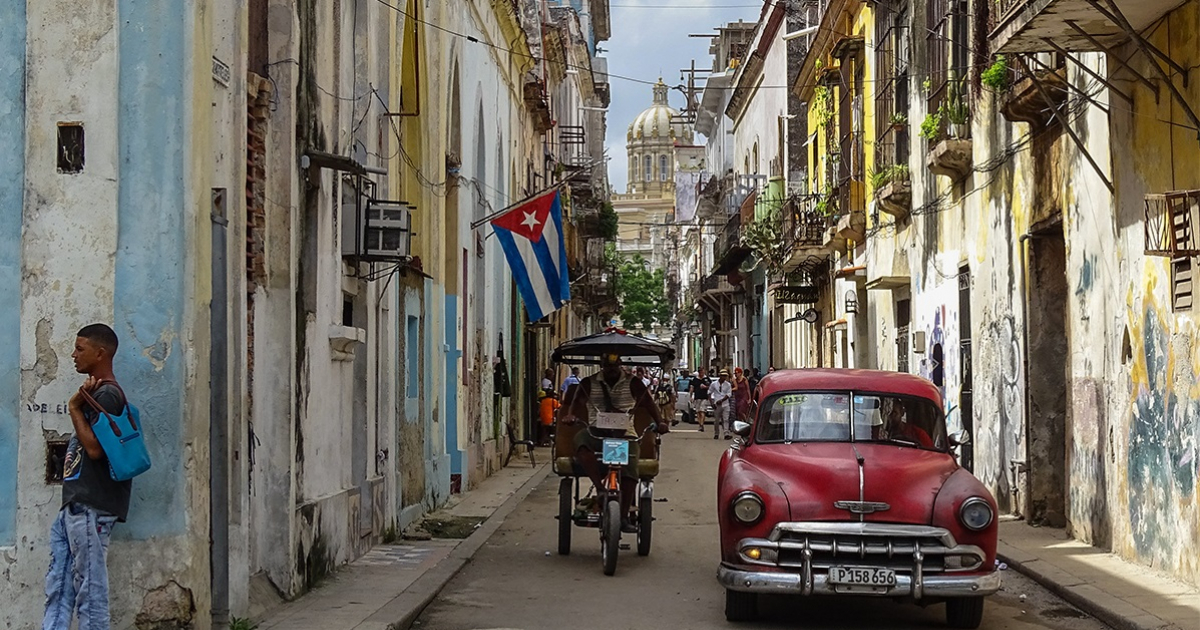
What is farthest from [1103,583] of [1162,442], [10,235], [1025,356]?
[10,235]

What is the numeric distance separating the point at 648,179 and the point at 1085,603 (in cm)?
13839

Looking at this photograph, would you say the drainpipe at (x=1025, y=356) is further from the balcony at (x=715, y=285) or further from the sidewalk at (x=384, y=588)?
the balcony at (x=715, y=285)

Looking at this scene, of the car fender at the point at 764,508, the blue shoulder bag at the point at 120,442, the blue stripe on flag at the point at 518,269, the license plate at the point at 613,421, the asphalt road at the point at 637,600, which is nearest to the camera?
the blue shoulder bag at the point at 120,442

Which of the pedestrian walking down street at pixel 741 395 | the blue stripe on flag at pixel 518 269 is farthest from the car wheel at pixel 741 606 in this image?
the pedestrian walking down street at pixel 741 395

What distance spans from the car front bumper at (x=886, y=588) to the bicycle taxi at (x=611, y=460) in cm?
308

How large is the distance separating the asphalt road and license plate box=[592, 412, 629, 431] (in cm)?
121

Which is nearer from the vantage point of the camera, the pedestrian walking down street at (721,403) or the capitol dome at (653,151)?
the pedestrian walking down street at (721,403)

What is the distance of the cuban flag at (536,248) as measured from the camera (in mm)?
20328

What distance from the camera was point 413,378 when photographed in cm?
1747

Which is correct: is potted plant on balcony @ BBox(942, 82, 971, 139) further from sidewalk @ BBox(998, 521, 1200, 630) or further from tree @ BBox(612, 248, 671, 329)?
tree @ BBox(612, 248, 671, 329)

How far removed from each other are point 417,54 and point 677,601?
786 centimetres

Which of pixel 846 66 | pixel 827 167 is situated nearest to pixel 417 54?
pixel 846 66

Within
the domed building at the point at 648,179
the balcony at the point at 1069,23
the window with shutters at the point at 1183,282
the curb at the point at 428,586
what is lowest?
the curb at the point at 428,586

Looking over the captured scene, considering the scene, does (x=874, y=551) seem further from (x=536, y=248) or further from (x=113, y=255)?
(x=536, y=248)
